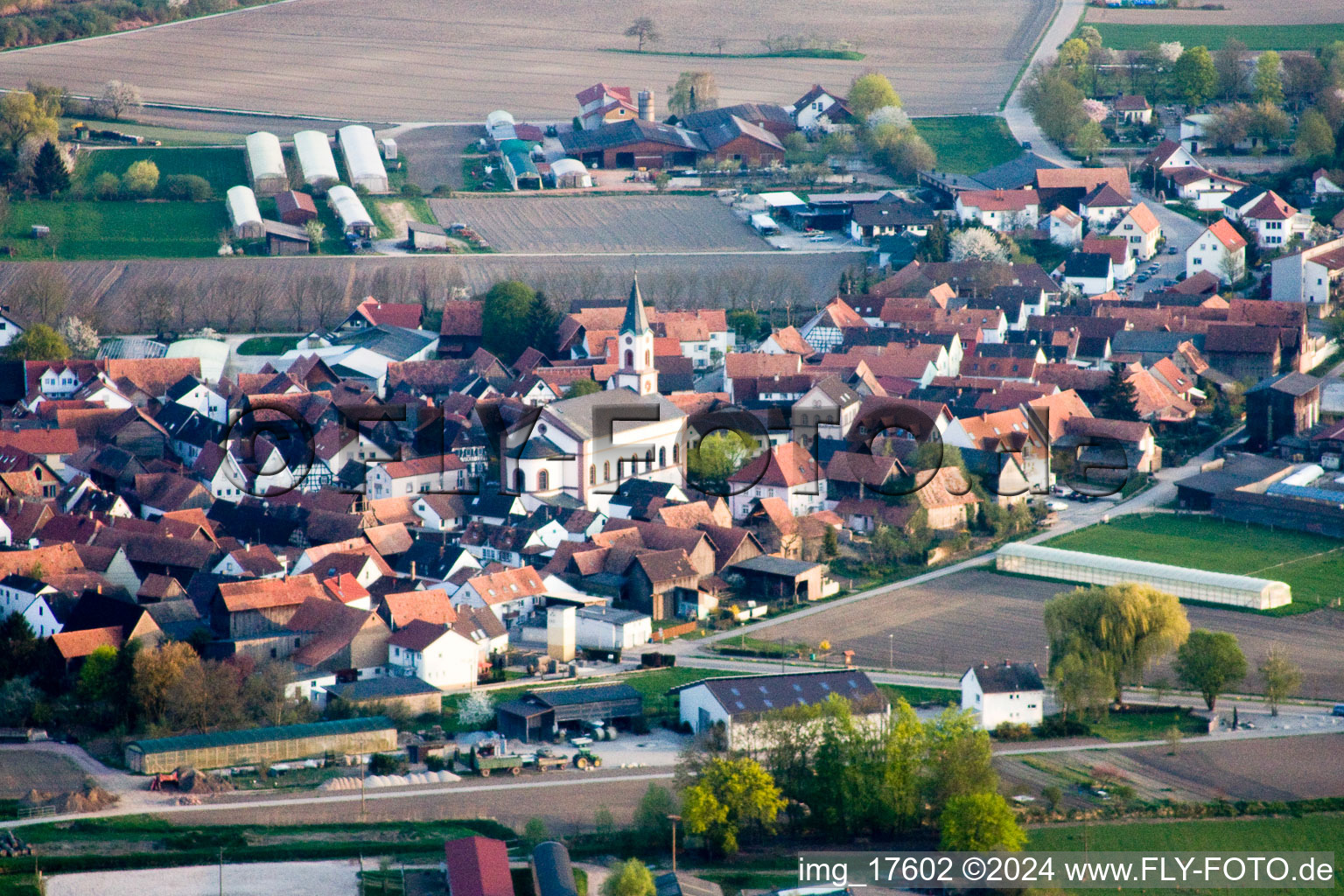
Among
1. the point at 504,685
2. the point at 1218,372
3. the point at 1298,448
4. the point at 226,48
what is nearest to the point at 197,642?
the point at 504,685

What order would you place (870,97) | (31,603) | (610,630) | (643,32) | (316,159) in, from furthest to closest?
(643,32), (870,97), (316,159), (610,630), (31,603)

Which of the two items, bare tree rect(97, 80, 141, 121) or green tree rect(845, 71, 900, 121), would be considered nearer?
green tree rect(845, 71, 900, 121)

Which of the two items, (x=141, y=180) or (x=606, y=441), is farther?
(x=141, y=180)

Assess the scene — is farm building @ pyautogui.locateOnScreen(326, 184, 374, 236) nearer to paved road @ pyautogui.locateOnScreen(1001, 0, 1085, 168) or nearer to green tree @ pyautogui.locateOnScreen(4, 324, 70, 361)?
green tree @ pyautogui.locateOnScreen(4, 324, 70, 361)

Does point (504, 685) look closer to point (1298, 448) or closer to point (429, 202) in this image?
point (1298, 448)

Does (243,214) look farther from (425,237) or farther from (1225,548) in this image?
(1225,548)

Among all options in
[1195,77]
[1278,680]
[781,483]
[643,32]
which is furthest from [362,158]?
[1278,680]

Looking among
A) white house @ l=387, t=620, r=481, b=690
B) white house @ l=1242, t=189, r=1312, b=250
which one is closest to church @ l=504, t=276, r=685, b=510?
white house @ l=387, t=620, r=481, b=690
